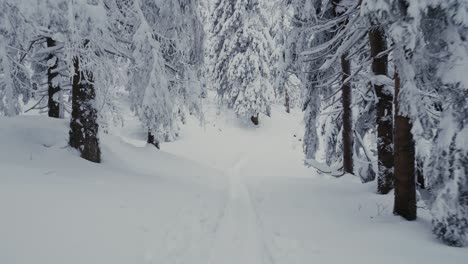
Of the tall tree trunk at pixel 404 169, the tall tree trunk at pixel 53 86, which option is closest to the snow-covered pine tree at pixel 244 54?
the tall tree trunk at pixel 53 86

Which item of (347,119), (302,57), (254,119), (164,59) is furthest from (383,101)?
(254,119)

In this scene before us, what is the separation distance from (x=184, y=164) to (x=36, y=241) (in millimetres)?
10329

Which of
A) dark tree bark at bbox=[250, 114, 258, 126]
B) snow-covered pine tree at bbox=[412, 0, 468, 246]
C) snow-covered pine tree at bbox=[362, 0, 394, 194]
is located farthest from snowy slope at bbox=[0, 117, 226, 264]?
dark tree bark at bbox=[250, 114, 258, 126]

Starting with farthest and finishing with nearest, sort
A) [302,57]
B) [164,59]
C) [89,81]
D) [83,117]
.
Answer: [164,59]
[302,57]
[83,117]
[89,81]

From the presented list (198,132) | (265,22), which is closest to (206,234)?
(198,132)

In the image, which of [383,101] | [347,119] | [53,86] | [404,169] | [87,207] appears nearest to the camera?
[87,207]

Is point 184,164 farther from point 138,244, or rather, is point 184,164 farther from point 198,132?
point 198,132

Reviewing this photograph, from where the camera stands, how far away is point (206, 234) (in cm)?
680

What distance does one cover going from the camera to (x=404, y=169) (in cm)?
706

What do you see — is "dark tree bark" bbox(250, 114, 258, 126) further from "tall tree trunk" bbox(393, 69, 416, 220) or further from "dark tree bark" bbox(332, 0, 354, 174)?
"tall tree trunk" bbox(393, 69, 416, 220)

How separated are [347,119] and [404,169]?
4.46 m

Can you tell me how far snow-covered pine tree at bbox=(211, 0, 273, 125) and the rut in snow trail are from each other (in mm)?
20129

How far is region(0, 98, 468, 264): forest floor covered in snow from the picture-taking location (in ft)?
17.2

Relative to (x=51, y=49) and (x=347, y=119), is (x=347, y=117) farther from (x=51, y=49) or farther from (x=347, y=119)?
(x=51, y=49)
